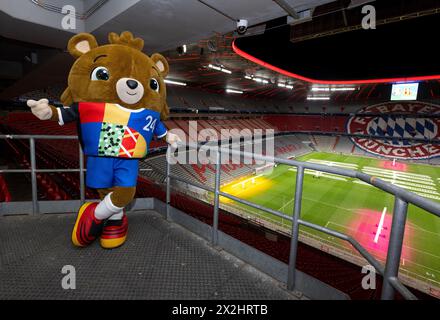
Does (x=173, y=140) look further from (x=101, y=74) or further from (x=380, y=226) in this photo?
(x=380, y=226)

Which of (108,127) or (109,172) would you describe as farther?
(109,172)

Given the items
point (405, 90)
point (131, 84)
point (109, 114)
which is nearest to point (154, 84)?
point (131, 84)

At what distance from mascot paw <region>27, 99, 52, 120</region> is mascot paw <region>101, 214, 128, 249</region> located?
1211mm

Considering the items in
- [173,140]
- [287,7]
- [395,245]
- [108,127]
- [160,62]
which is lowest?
[395,245]

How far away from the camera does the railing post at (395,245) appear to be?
1126 mm

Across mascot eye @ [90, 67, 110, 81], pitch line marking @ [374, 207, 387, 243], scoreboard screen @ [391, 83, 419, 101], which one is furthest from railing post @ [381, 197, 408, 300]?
scoreboard screen @ [391, 83, 419, 101]

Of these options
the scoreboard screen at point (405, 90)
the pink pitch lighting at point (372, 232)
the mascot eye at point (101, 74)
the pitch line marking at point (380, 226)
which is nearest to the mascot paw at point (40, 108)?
the mascot eye at point (101, 74)

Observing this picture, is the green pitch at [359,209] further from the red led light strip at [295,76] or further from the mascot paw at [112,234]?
the red led light strip at [295,76]

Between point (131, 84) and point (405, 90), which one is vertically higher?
point (405, 90)

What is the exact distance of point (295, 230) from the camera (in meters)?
1.91

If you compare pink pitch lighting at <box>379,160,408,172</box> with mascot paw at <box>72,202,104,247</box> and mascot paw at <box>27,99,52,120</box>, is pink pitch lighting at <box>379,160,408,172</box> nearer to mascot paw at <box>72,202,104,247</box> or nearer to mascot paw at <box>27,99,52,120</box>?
mascot paw at <box>72,202,104,247</box>

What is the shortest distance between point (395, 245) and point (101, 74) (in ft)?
8.30

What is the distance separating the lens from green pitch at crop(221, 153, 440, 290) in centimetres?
824
